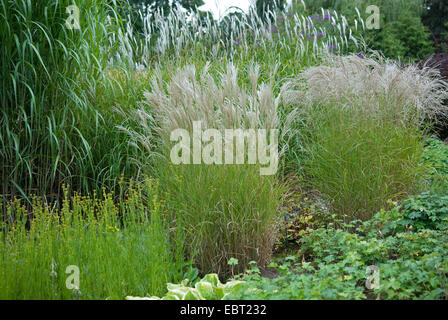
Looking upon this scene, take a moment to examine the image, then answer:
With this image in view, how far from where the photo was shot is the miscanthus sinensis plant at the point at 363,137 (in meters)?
3.90

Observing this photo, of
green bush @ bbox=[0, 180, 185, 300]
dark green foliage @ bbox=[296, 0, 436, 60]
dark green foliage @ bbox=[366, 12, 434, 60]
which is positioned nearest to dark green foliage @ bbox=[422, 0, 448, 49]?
dark green foliage @ bbox=[296, 0, 436, 60]

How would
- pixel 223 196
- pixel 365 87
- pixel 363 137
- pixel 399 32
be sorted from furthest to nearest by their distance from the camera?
1. pixel 399 32
2. pixel 365 87
3. pixel 363 137
4. pixel 223 196

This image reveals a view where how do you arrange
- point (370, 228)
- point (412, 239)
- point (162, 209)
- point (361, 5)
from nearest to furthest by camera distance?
point (412, 239)
point (162, 209)
point (370, 228)
point (361, 5)

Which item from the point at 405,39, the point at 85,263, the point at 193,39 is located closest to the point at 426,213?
the point at 85,263

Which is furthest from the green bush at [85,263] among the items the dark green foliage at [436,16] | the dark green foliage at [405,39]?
the dark green foliage at [436,16]

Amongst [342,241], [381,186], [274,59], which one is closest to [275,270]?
[342,241]

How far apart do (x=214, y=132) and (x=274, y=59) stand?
310cm

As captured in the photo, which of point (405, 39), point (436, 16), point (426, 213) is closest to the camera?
point (426, 213)

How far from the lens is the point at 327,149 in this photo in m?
4.03

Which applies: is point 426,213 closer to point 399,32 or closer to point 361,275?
point 361,275

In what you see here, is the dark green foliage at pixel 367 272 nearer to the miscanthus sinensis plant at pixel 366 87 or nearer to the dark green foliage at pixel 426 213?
the dark green foliage at pixel 426 213

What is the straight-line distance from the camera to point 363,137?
4.01 metres

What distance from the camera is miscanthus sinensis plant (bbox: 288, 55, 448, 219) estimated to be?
3.90 m
